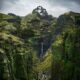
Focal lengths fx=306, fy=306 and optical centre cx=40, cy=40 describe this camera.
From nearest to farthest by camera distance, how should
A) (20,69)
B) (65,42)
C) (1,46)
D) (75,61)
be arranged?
(1,46) < (20,69) < (75,61) < (65,42)

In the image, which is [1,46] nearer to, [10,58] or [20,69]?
[10,58]

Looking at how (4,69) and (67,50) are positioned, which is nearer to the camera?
(4,69)

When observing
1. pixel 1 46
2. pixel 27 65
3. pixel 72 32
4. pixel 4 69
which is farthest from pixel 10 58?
pixel 72 32

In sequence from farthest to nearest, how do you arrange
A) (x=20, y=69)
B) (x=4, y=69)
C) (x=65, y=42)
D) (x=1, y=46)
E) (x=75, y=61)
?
(x=65, y=42)
(x=75, y=61)
(x=20, y=69)
(x=1, y=46)
(x=4, y=69)

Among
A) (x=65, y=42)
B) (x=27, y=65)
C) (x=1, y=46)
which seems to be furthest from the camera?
(x=65, y=42)

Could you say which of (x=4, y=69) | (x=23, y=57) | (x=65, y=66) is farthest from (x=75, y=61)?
(x=4, y=69)

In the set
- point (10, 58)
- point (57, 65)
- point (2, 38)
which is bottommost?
point (57, 65)

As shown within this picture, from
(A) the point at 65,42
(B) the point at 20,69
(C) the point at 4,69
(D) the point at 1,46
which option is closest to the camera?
(C) the point at 4,69

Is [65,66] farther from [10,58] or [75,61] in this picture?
[10,58]

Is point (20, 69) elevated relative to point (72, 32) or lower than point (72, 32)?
lower
